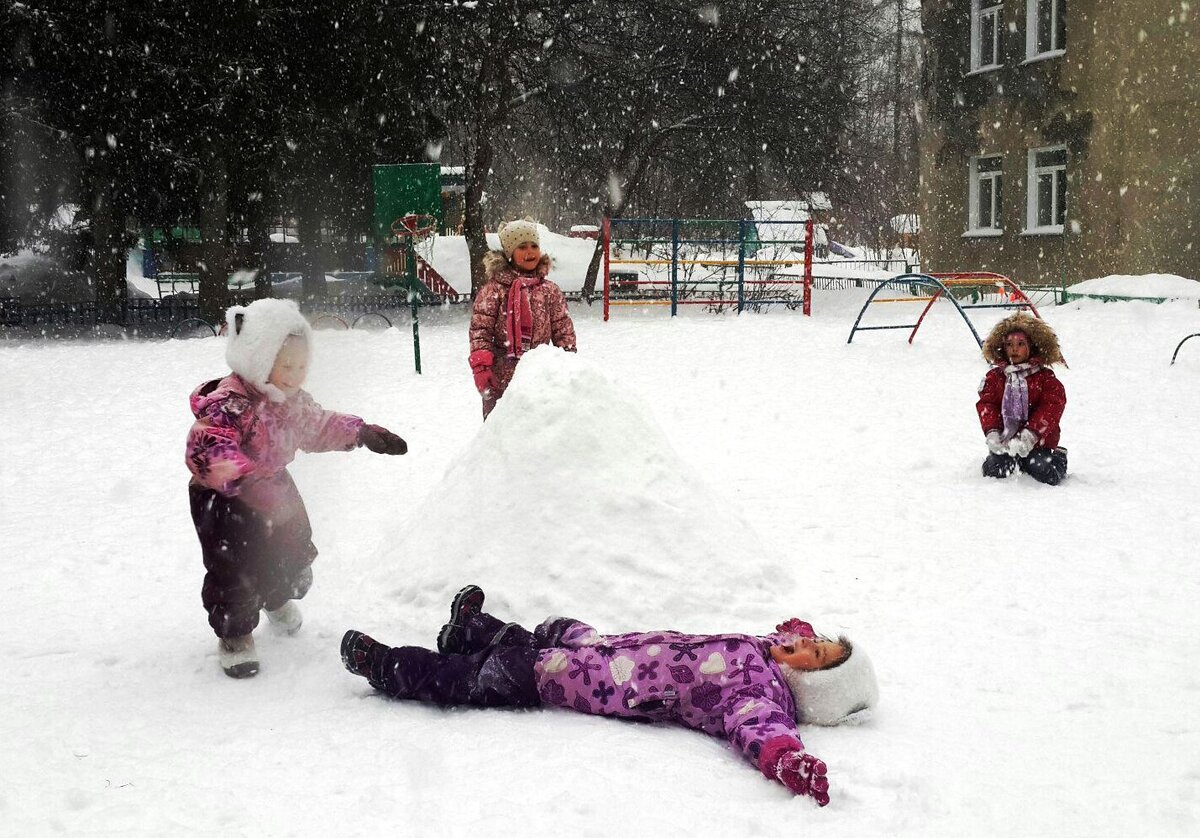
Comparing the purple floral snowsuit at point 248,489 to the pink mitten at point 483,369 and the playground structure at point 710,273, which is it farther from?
the playground structure at point 710,273

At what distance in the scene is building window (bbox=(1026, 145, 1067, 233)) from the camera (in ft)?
64.0

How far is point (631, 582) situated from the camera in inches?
158

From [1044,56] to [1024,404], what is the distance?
49.4ft

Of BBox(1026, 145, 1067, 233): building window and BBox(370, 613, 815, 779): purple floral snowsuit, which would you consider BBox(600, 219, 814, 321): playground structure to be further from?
BBox(370, 613, 815, 779): purple floral snowsuit

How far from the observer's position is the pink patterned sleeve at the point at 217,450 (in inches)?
134

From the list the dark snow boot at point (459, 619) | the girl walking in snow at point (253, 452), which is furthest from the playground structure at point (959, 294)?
the girl walking in snow at point (253, 452)

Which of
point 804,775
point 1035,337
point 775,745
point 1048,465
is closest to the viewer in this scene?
point 804,775

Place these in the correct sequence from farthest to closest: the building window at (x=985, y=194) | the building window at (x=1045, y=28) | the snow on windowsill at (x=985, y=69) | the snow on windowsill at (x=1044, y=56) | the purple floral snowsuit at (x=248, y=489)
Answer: the building window at (x=985, y=194) → the snow on windowsill at (x=985, y=69) → the building window at (x=1045, y=28) → the snow on windowsill at (x=1044, y=56) → the purple floral snowsuit at (x=248, y=489)

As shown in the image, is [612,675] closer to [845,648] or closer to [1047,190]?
[845,648]

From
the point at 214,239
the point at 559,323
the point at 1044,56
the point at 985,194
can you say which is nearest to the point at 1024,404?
the point at 559,323

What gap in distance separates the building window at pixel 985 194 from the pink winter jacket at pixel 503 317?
16.9 meters

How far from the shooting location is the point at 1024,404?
6.50 meters

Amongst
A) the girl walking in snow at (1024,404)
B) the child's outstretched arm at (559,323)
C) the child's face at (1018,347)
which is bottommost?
the girl walking in snow at (1024,404)

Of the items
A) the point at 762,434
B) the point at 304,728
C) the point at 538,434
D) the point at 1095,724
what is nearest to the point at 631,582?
the point at 538,434
